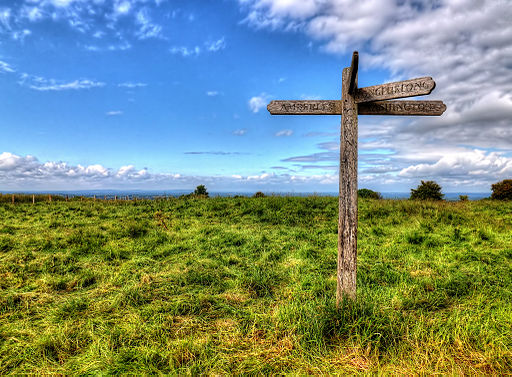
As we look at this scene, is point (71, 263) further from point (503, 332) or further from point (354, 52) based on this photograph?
point (503, 332)

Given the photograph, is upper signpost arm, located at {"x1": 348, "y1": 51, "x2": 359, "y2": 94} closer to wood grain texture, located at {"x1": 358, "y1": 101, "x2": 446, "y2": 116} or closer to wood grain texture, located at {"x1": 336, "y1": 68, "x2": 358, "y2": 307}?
wood grain texture, located at {"x1": 336, "y1": 68, "x2": 358, "y2": 307}

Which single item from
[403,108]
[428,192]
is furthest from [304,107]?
[428,192]

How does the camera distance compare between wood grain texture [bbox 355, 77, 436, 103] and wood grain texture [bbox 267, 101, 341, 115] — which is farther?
wood grain texture [bbox 267, 101, 341, 115]

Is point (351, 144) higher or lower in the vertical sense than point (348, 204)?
higher

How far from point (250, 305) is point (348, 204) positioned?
2179 mm

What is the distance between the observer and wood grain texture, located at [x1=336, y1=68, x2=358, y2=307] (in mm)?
3797

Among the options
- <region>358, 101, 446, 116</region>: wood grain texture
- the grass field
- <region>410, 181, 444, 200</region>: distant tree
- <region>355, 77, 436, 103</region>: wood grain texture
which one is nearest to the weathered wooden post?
<region>355, 77, 436, 103</region>: wood grain texture

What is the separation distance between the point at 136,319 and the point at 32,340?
4.09 feet

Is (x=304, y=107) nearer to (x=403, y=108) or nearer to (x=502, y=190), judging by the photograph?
(x=403, y=108)

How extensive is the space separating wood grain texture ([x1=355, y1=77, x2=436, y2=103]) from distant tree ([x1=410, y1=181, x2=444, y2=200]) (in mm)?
24496

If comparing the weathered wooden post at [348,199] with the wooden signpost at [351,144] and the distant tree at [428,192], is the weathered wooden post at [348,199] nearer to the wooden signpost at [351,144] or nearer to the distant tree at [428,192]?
the wooden signpost at [351,144]

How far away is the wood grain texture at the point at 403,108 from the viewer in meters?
3.98

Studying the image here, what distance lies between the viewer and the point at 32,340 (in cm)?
354

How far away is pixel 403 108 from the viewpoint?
13.2 ft
